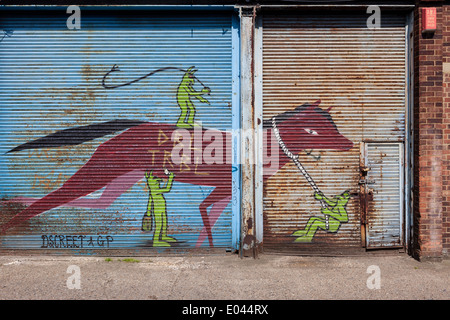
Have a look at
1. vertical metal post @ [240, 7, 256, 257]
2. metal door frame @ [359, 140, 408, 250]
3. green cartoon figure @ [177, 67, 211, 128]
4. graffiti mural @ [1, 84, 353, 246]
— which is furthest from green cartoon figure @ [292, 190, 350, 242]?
green cartoon figure @ [177, 67, 211, 128]

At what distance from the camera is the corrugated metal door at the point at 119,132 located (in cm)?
579

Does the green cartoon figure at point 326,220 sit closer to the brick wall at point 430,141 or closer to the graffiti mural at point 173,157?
the graffiti mural at point 173,157

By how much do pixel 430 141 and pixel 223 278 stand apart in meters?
3.72

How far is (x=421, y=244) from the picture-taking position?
5531 mm

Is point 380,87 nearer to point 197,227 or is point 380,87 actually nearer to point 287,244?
point 287,244

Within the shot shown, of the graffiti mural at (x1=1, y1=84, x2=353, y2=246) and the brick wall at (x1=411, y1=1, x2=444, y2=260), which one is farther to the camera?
the graffiti mural at (x1=1, y1=84, x2=353, y2=246)

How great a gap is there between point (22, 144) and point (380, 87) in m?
5.79

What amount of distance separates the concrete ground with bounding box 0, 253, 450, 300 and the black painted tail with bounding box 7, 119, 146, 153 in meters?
1.78

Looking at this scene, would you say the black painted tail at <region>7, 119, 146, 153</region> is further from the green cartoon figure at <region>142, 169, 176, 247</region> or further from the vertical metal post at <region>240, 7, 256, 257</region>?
the vertical metal post at <region>240, 7, 256, 257</region>

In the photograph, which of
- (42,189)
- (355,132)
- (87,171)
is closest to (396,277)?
(355,132)

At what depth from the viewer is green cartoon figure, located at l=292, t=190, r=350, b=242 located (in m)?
5.81

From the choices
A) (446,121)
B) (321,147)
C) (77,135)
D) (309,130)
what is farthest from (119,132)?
(446,121)

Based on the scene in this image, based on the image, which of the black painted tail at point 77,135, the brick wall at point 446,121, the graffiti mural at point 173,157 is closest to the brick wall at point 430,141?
the brick wall at point 446,121

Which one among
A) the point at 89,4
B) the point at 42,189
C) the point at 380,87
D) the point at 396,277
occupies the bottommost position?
the point at 396,277
